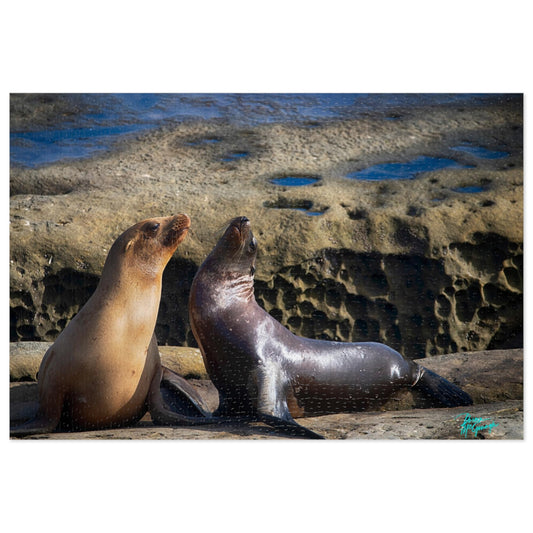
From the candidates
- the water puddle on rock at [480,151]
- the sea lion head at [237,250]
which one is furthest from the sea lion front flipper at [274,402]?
the water puddle on rock at [480,151]

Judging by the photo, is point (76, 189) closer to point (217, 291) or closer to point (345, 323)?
point (217, 291)

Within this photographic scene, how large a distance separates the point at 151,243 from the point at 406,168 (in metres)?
1.71

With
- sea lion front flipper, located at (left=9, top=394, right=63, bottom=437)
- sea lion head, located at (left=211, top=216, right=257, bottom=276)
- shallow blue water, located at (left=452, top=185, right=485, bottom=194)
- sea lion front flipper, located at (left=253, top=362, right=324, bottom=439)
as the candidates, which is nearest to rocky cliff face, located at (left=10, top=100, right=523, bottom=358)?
shallow blue water, located at (left=452, top=185, right=485, bottom=194)

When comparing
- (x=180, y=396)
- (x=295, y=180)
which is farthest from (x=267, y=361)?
(x=295, y=180)

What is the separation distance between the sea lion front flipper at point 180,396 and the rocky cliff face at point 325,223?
0.39 metres

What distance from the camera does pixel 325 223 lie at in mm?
4922

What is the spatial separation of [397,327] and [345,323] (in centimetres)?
32

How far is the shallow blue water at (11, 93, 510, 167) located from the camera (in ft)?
16.0

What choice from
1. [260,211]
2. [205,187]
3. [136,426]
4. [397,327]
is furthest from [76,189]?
[397,327]

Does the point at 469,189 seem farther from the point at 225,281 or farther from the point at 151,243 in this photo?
the point at 151,243

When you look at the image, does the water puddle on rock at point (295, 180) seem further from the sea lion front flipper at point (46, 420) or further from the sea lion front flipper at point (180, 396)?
the sea lion front flipper at point (46, 420)

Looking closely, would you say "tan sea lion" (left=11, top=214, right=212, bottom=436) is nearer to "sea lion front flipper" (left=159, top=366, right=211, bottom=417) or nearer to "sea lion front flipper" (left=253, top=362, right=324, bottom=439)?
"sea lion front flipper" (left=159, top=366, right=211, bottom=417)

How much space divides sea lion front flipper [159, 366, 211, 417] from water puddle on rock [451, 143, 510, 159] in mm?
2288

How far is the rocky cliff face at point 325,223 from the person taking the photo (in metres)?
4.77
